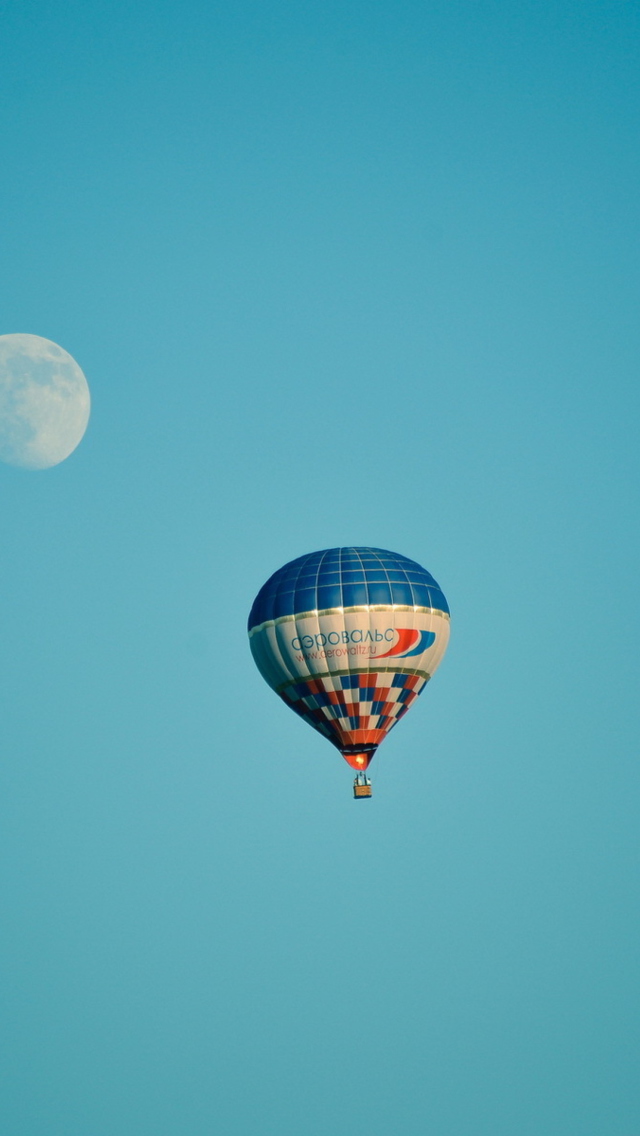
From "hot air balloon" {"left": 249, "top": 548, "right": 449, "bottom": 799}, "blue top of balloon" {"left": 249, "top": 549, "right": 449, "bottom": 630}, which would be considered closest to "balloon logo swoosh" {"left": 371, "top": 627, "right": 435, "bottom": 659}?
"hot air balloon" {"left": 249, "top": 548, "right": 449, "bottom": 799}

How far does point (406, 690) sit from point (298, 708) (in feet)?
12.8

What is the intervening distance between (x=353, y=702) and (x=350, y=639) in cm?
234

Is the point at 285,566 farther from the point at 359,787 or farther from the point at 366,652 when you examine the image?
the point at 359,787

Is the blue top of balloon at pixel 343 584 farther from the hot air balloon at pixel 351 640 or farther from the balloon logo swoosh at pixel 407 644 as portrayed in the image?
the balloon logo swoosh at pixel 407 644

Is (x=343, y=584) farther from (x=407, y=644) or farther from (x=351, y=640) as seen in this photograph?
(x=407, y=644)

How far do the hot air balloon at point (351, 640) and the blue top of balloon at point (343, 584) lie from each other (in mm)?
35

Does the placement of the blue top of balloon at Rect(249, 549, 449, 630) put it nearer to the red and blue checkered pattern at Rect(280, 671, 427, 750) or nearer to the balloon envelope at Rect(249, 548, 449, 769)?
the balloon envelope at Rect(249, 548, 449, 769)

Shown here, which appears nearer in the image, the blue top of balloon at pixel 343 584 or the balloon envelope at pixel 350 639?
the balloon envelope at pixel 350 639

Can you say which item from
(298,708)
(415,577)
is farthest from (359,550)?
(298,708)

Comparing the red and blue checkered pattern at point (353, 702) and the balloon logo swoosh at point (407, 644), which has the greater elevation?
the balloon logo swoosh at point (407, 644)

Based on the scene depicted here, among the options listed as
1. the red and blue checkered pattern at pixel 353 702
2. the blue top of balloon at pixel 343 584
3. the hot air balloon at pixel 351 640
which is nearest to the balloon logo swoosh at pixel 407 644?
the hot air balloon at pixel 351 640

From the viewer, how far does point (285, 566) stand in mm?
52938

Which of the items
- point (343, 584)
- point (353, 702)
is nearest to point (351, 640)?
point (343, 584)

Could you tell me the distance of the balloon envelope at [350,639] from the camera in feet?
166
